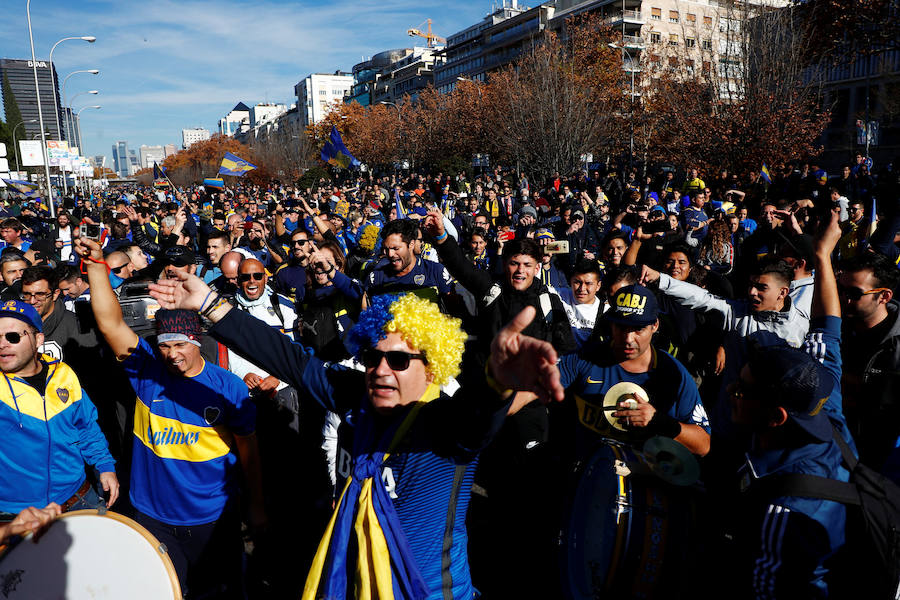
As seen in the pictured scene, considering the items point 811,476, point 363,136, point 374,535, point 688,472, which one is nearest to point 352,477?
point 374,535

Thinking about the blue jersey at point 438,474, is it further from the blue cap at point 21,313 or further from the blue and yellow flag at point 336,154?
the blue and yellow flag at point 336,154

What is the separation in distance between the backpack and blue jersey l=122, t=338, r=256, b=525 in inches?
106

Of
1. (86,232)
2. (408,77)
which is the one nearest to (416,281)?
(86,232)

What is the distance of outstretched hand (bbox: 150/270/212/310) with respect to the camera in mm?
2637

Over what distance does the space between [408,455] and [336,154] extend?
14529mm

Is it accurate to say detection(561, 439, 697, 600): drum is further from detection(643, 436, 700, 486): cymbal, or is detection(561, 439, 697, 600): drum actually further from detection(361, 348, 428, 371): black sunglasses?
detection(361, 348, 428, 371): black sunglasses

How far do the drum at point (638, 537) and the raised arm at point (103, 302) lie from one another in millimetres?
2848

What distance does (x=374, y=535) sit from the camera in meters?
2.10

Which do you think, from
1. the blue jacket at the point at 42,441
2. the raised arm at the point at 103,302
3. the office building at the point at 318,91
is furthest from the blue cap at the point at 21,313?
the office building at the point at 318,91

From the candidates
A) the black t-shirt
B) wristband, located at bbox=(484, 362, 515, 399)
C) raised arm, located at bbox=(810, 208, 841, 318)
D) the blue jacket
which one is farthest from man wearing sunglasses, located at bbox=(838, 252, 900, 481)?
the black t-shirt

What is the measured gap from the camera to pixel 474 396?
6.61 feet

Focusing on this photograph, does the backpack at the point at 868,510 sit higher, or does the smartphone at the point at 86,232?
the smartphone at the point at 86,232

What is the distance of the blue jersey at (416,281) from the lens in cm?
521

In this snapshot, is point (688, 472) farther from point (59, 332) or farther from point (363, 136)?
point (363, 136)
